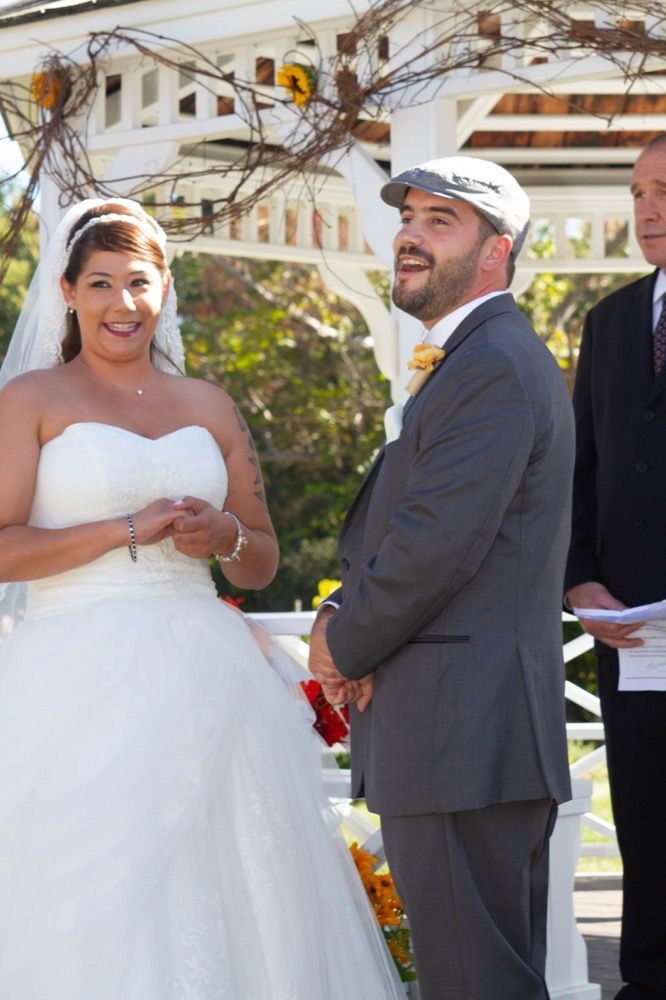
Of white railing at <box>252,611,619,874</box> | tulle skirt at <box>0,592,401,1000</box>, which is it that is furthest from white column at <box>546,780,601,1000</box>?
tulle skirt at <box>0,592,401,1000</box>

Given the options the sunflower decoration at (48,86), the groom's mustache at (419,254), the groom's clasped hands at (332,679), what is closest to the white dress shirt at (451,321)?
the groom's mustache at (419,254)

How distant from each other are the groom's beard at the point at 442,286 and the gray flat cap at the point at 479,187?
0.07 m

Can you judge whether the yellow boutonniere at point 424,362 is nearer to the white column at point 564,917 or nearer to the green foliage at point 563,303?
the white column at point 564,917

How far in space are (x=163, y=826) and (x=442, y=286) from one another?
52.3 inches

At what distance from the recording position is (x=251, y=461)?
4121 millimetres

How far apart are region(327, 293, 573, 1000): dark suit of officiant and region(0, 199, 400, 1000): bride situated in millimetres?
442

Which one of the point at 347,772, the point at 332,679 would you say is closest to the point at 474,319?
the point at 332,679

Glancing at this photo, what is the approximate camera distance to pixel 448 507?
2.92 metres

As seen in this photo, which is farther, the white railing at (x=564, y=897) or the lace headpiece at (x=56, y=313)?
the white railing at (x=564, y=897)

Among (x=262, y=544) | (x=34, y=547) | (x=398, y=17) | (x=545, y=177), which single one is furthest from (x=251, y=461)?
(x=545, y=177)

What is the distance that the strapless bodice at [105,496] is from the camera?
3.71m

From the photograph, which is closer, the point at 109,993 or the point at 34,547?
the point at 109,993

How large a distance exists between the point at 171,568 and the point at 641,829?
1.40 metres

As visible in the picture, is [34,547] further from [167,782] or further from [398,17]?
[398,17]
